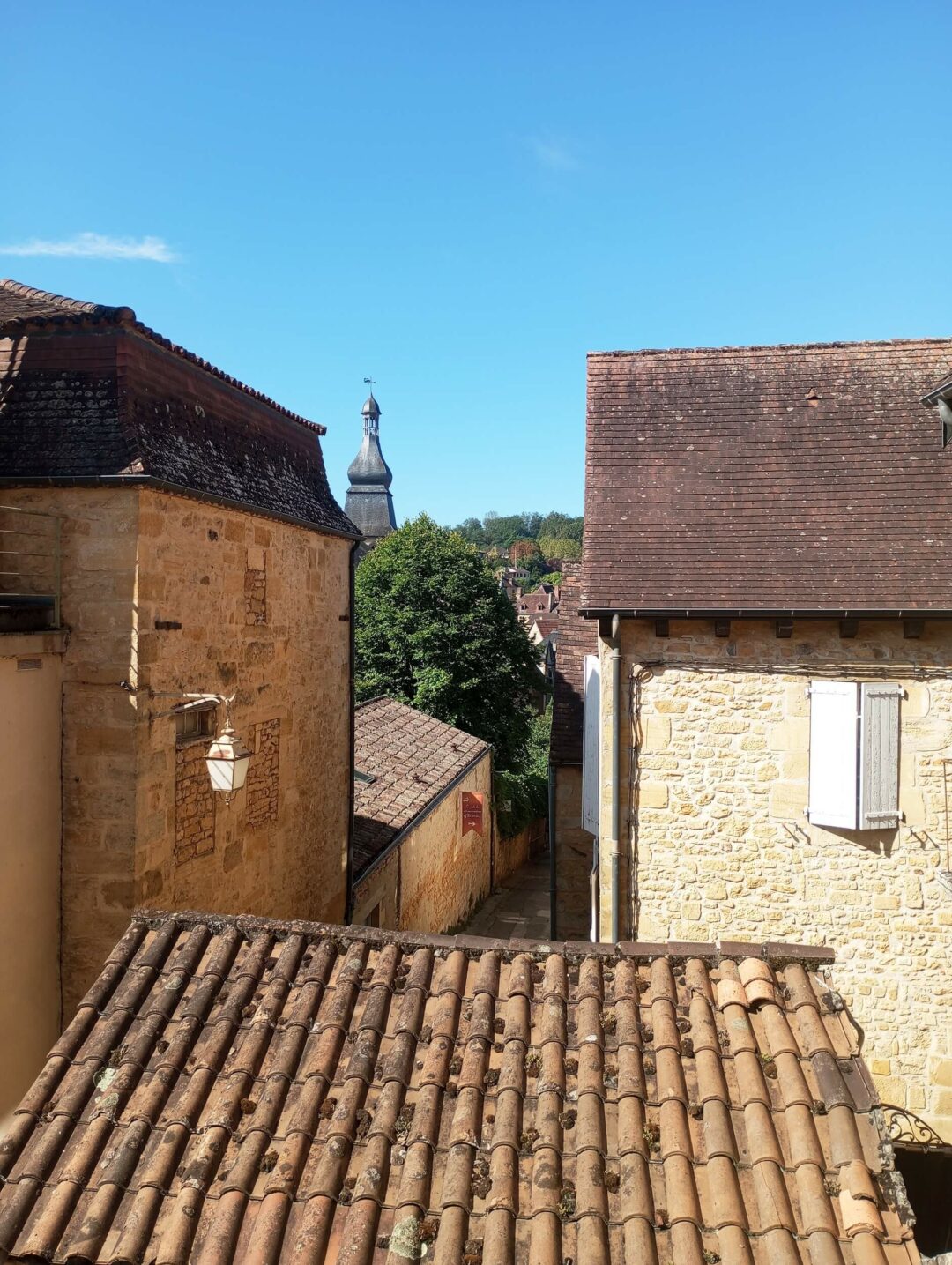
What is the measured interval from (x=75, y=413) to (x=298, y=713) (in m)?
3.98

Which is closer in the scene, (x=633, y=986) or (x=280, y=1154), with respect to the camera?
(x=280, y=1154)

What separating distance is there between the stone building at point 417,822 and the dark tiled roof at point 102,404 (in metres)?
6.15

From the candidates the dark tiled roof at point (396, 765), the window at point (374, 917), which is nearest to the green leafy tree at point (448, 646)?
the dark tiled roof at point (396, 765)

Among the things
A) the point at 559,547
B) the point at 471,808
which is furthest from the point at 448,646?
the point at 559,547

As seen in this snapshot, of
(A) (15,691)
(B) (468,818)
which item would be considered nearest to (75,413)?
(A) (15,691)

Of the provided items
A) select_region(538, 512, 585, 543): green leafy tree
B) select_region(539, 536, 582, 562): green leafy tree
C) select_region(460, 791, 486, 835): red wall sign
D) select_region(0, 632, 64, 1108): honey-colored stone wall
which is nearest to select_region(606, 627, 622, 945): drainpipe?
select_region(0, 632, 64, 1108): honey-colored stone wall

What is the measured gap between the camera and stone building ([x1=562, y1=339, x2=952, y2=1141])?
8102mm

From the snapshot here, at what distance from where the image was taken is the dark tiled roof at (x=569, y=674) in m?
13.4

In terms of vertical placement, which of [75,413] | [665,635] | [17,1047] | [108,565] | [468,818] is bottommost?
[468,818]

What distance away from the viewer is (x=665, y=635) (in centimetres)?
839

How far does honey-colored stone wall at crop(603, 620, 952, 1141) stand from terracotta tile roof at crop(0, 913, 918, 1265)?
4355 mm

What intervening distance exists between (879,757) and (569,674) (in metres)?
6.63

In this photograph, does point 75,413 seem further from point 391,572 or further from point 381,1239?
point 391,572

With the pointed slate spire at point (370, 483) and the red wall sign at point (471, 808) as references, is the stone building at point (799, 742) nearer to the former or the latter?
the red wall sign at point (471, 808)
